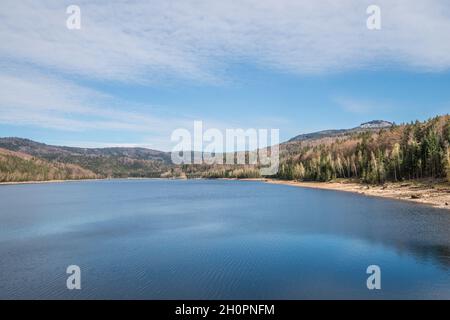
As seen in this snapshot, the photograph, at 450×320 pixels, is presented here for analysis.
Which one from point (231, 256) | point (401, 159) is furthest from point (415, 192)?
point (231, 256)

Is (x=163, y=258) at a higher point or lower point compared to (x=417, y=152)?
lower

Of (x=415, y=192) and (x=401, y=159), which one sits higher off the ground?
(x=401, y=159)

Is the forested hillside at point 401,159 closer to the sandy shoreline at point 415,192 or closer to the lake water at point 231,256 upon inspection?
the sandy shoreline at point 415,192

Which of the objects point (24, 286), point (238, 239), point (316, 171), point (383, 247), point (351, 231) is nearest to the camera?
point (24, 286)

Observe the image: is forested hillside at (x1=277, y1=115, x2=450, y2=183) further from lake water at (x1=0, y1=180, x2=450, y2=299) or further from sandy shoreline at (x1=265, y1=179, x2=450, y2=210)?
lake water at (x1=0, y1=180, x2=450, y2=299)

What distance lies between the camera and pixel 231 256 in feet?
128

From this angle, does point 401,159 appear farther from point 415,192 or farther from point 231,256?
point 231,256

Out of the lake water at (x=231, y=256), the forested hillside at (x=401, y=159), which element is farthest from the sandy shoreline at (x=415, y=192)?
the lake water at (x=231, y=256)

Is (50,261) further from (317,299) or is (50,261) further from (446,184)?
(446,184)

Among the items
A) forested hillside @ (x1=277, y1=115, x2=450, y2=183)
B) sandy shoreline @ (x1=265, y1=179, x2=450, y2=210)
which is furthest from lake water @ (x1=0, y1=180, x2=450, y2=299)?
forested hillside @ (x1=277, y1=115, x2=450, y2=183)

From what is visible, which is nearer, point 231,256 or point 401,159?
point 231,256
